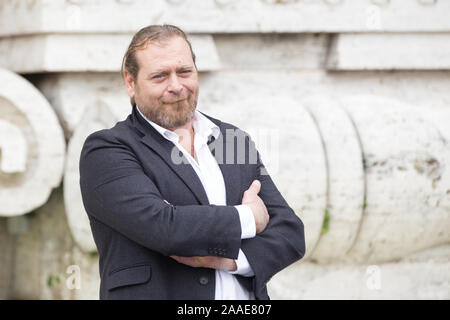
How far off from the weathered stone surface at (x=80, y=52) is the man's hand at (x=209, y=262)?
2.49 metres

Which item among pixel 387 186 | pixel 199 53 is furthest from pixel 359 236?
pixel 199 53

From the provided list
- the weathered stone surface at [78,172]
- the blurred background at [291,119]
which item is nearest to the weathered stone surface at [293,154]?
the blurred background at [291,119]

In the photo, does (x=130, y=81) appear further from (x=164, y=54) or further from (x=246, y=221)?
(x=246, y=221)

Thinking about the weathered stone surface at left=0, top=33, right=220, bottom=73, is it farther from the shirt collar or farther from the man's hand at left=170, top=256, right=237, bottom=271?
the man's hand at left=170, top=256, right=237, bottom=271

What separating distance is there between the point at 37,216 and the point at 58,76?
855 millimetres

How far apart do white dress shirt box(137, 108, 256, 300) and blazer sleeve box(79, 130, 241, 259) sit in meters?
0.08

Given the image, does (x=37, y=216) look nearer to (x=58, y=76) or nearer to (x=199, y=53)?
(x=58, y=76)

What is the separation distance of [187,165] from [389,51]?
2.89 m

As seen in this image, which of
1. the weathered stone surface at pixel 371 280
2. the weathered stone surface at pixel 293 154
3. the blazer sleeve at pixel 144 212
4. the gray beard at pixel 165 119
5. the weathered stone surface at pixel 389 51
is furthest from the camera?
the weathered stone surface at pixel 389 51

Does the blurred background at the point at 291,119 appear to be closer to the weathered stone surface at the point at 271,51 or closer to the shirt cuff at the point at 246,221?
the weathered stone surface at the point at 271,51

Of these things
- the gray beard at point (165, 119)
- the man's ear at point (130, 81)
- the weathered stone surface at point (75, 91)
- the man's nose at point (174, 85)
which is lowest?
the gray beard at point (165, 119)

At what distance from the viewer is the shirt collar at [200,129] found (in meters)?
2.53

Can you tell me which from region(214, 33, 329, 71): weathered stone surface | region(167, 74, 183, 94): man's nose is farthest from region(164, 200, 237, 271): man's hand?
region(214, 33, 329, 71): weathered stone surface

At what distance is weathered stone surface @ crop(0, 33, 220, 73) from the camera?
15.1 feet
